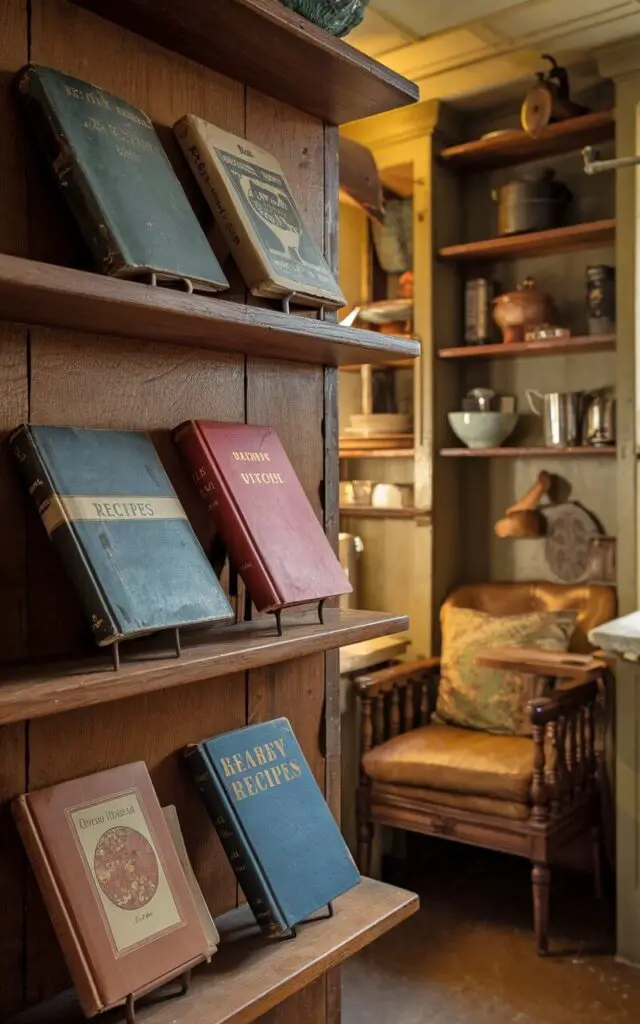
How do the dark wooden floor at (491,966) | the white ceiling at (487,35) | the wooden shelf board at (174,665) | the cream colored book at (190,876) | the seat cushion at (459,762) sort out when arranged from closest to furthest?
the wooden shelf board at (174,665) → the cream colored book at (190,876) → the dark wooden floor at (491,966) → the white ceiling at (487,35) → the seat cushion at (459,762)

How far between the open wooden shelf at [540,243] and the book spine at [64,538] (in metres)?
2.34

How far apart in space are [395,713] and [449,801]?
0.40 metres

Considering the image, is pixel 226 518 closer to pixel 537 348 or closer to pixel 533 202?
pixel 537 348

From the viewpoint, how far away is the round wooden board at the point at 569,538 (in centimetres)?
318

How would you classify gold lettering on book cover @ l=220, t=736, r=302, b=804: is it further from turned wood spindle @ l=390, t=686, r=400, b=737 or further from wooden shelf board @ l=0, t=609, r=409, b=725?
turned wood spindle @ l=390, t=686, r=400, b=737

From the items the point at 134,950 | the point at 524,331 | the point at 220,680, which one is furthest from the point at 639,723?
the point at 134,950

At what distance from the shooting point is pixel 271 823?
124cm

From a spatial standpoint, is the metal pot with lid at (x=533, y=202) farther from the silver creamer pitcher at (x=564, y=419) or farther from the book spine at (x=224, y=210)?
the book spine at (x=224, y=210)

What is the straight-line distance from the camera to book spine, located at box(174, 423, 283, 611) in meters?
1.19

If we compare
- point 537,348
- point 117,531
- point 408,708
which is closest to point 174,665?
point 117,531

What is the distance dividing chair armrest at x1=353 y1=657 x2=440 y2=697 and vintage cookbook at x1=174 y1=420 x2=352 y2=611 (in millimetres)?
1704

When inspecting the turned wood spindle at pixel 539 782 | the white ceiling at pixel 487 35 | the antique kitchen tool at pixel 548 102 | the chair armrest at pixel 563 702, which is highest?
the white ceiling at pixel 487 35

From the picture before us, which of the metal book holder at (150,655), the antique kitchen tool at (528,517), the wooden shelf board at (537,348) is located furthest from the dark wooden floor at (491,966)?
the wooden shelf board at (537,348)

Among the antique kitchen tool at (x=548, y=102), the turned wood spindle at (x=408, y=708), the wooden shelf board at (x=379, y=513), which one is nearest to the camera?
the antique kitchen tool at (x=548, y=102)
